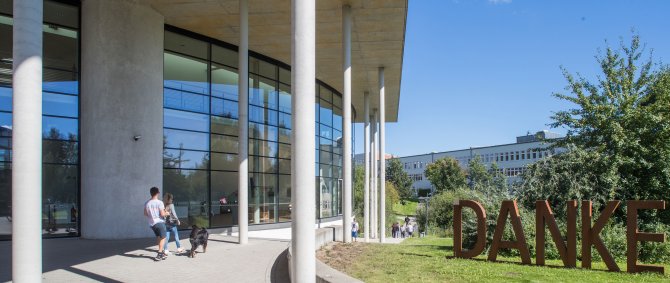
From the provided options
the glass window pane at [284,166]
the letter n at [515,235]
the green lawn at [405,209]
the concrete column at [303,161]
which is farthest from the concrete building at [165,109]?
the green lawn at [405,209]

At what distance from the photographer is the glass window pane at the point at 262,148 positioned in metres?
22.0

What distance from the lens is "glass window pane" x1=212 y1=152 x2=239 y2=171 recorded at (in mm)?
19872

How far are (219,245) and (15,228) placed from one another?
7186mm

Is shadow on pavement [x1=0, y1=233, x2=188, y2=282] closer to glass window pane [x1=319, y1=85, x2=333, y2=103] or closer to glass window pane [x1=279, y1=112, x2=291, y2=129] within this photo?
glass window pane [x1=279, y1=112, x2=291, y2=129]

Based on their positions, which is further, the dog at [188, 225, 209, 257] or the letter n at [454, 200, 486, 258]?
the letter n at [454, 200, 486, 258]

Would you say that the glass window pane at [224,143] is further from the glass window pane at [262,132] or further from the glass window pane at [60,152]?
the glass window pane at [60,152]

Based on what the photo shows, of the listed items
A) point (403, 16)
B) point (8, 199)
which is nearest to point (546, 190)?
point (403, 16)

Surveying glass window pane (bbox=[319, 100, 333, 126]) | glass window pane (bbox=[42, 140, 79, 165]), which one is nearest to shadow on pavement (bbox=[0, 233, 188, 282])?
glass window pane (bbox=[42, 140, 79, 165])

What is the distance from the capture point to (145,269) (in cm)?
982

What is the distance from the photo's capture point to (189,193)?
737 inches

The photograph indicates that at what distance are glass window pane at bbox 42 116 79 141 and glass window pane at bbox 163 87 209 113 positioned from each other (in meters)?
3.30

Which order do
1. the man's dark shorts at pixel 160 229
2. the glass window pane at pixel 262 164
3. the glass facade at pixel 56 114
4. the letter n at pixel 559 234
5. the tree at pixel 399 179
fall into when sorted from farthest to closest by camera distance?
the tree at pixel 399 179
the glass window pane at pixel 262 164
the glass facade at pixel 56 114
the letter n at pixel 559 234
the man's dark shorts at pixel 160 229

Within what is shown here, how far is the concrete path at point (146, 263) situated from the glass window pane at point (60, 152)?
2485mm

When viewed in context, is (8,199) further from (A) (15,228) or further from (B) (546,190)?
(B) (546,190)
